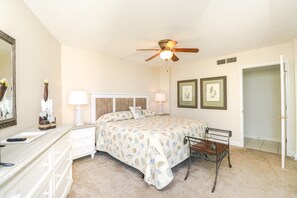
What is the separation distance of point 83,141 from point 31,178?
2022 millimetres

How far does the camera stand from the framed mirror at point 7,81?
137 centimetres

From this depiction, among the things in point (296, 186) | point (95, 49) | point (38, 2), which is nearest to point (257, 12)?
point (296, 186)

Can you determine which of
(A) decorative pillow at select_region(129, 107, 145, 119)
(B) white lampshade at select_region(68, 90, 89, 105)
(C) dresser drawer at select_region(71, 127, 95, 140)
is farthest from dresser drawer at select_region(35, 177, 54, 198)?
(A) decorative pillow at select_region(129, 107, 145, 119)

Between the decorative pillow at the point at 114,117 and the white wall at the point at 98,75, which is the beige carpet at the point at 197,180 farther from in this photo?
the white wall at the point at 98,75

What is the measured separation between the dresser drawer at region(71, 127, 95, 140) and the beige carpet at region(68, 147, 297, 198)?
0.51 meters

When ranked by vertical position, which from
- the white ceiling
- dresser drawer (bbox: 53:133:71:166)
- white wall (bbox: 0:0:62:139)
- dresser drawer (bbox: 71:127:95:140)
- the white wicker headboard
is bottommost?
dresser drawer (bbox: 71:127:95:140)

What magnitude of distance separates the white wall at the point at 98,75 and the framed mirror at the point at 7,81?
1.69m

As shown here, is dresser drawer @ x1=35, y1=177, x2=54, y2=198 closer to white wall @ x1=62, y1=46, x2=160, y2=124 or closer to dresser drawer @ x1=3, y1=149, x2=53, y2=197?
dresser drawer @ x1=3, y1=149, x2=53, y2=197

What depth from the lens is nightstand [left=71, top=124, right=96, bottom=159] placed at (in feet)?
9.23

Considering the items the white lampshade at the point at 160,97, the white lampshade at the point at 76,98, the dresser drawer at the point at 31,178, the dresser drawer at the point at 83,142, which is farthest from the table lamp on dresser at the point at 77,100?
the white lampshade at the point at 160,97

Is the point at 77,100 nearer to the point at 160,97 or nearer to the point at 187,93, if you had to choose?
the point at 160,97

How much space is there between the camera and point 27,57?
73.5 inches

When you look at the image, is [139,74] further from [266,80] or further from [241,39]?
[266,80]

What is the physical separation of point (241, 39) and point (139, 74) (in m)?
2.91
